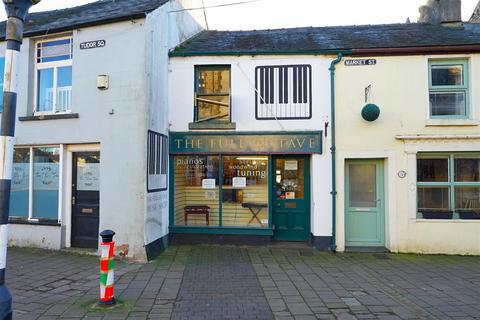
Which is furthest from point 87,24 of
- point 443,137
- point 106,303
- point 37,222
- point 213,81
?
point 443,137

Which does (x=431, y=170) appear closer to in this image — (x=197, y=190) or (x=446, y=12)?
(x=446, y=12)

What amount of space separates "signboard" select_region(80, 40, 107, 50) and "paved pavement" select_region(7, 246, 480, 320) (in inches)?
190

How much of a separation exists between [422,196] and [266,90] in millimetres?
4806

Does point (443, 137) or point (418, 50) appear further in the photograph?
point (418, 50)

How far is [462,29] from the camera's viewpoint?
10.0 m

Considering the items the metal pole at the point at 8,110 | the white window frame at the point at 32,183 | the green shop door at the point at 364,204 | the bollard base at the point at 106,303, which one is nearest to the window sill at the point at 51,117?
the white window frame at the point at 32,183

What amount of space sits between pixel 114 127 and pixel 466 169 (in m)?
8.70

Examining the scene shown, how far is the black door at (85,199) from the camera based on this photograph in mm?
8000

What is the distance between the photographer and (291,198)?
9086 millimetres

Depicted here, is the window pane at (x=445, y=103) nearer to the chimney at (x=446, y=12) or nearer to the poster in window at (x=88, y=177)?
the chimney at (x=446, y=12)

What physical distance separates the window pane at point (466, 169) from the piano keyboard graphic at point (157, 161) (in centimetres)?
742

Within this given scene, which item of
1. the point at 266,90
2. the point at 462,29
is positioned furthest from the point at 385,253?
the point at 462,29

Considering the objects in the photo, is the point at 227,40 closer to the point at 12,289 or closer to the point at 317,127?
the point at 317,127

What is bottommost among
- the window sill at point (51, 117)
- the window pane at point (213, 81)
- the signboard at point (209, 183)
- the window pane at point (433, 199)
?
the window pane at point (433, 199)
